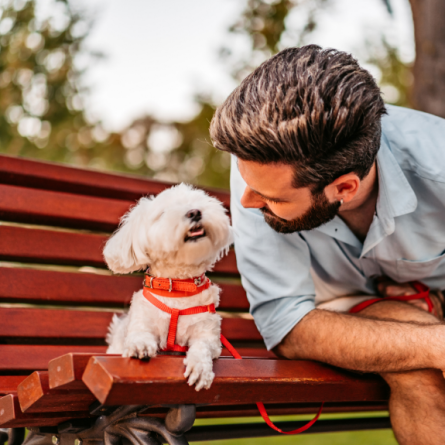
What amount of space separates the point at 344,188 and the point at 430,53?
2.45 meters

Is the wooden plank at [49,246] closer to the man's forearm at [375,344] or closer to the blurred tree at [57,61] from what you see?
the man's forearm at [375,344]

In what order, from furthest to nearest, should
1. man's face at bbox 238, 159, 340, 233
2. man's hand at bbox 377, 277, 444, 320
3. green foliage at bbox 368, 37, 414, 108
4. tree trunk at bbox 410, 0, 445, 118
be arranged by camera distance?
green foliage at bbox 368, 37, 414, 108 < tree trunk at bbox 410, 0, 445, 118 < man's hand at bbox 377, 277, 444, 320 < man's face at bbox 238, 159, 340, 233

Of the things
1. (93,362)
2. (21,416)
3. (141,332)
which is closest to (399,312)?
(141,332)

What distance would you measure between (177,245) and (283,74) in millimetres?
723

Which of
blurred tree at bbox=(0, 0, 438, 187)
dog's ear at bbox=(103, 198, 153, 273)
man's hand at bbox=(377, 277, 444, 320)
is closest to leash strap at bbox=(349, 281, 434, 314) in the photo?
man's hand at bbox=(377, 277, 444, 320)

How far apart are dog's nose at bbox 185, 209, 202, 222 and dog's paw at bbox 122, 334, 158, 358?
0.39m

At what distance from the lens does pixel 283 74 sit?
5.53 ft

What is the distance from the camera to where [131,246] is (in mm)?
1496

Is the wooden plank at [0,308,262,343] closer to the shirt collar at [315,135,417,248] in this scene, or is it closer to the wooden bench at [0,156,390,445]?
the wooden bench at [0,156,390,445]

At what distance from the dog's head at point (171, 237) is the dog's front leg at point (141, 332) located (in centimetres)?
12

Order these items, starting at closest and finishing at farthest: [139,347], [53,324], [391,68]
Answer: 1. [139,347]
2. [53,324]
3. [391,68]

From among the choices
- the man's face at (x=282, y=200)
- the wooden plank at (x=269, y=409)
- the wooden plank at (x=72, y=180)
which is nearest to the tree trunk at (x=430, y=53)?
the wooden plank at (x=72, y=180)

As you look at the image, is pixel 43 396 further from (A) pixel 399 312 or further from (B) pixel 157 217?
(A) pixel 399 312

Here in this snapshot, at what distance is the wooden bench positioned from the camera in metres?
1.19
